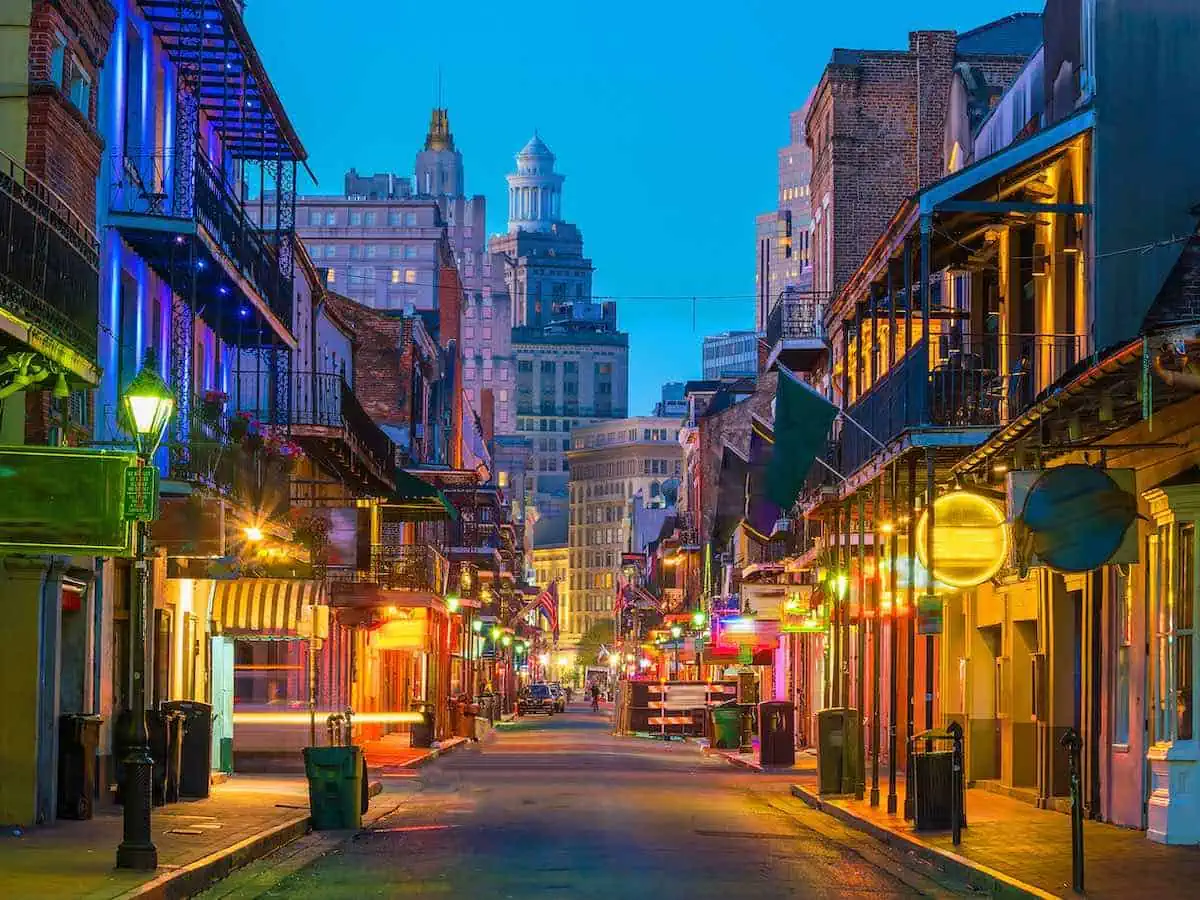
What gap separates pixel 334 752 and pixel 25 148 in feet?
23.4

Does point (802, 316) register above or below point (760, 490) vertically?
above

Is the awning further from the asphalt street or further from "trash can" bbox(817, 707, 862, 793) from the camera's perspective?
"trash can" bbox(817, 707, 862, 793)

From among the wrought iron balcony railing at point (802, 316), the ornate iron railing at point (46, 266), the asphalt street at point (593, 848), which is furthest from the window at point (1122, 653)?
the wrought iron balcony railing at point (802, 316)

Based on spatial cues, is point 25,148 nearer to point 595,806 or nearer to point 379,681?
point 595,806

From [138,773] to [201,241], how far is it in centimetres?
1103

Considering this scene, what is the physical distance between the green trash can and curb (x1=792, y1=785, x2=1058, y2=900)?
18.3ft

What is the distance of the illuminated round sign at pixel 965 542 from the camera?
23.8 meters

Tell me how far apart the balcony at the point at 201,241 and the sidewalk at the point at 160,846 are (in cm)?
620

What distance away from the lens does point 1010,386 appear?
27.9 m

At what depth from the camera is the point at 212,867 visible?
1723 cm

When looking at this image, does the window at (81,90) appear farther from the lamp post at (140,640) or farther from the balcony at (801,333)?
the balcony at (801,333)

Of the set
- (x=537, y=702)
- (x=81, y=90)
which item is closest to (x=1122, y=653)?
(x=81, y=90)

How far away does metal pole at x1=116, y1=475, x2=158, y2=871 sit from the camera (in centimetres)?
1628

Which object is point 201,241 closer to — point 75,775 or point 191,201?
point 191,201
